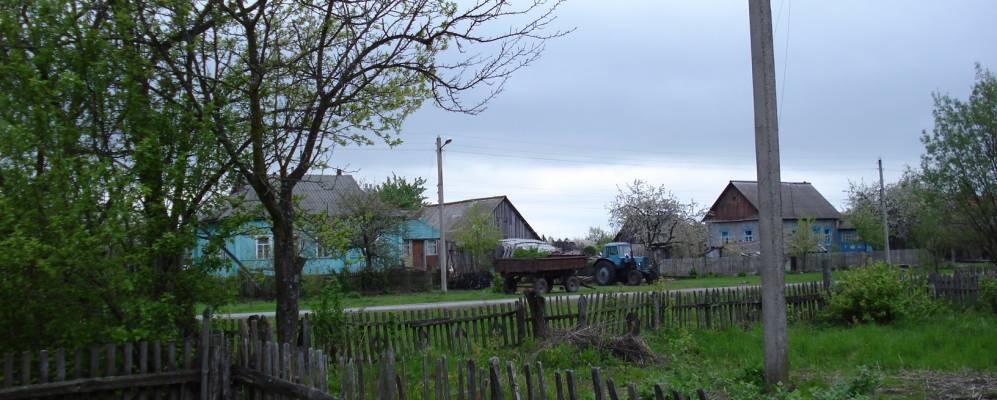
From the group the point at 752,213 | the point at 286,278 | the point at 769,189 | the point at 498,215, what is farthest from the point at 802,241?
the point at 286,278

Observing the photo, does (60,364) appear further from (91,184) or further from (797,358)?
(797,358)

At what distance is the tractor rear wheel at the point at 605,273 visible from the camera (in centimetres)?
3512

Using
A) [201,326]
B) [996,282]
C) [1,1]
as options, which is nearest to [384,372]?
[201,326]

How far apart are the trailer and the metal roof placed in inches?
1365

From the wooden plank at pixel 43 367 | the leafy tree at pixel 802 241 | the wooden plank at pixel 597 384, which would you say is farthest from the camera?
the leafy tree at pixel 802 241

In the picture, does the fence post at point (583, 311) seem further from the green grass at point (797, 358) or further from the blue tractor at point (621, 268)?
the blue tractor at point (621, 268)

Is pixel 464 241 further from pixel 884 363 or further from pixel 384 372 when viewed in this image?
pixel 384 372

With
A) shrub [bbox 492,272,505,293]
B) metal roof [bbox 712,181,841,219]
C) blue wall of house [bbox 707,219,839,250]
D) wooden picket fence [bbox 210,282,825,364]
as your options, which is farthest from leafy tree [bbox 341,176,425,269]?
metal roof [bbox 712,181,841,219]

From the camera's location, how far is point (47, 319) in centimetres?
639

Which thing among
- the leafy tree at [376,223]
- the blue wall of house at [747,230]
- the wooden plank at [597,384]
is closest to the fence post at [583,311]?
the wooden plank at [597,384]

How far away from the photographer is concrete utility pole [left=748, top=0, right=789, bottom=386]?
8852 millimetres

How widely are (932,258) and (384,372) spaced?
95.8ft

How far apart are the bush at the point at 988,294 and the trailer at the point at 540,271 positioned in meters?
15.8

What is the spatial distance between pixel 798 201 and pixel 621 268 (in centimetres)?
3379
